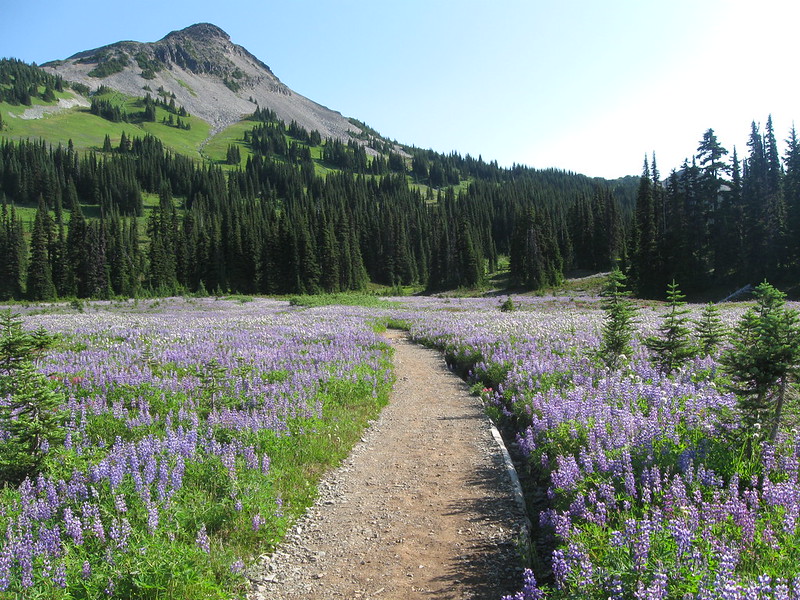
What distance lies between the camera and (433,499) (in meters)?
7.23

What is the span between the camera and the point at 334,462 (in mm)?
8625

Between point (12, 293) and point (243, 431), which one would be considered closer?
point (243, 431)

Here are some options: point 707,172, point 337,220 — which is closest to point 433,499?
point 707,172

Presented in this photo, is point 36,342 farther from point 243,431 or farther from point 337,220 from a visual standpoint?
point 337,220

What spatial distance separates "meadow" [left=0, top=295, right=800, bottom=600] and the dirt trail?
1.18 feet

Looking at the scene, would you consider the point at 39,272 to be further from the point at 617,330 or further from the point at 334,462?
the point at 617,330

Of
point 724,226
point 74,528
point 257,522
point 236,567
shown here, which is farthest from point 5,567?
point 724,226

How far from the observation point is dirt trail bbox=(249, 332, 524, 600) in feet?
17.1

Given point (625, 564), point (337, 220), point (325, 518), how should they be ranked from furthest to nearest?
point (337, 220)
point (325, 518)
point (625, 564)

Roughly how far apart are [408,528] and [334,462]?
261cm

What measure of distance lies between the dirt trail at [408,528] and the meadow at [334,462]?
0.36 meters

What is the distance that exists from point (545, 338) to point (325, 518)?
12731 mm

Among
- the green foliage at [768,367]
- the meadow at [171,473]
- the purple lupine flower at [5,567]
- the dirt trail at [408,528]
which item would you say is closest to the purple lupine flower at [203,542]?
the meadow at [171,473]

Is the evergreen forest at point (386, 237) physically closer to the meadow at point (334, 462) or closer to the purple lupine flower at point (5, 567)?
the meadow at point (334, 462)
